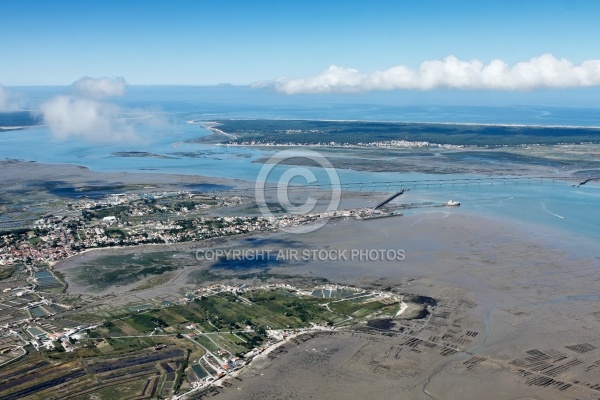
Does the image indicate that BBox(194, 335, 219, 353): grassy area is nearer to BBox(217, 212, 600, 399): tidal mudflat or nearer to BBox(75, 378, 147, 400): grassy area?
BBox(217, 212, 600, 399): tidal mudflat

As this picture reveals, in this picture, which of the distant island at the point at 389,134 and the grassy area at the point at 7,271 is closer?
the grassy area at the point at 7,271

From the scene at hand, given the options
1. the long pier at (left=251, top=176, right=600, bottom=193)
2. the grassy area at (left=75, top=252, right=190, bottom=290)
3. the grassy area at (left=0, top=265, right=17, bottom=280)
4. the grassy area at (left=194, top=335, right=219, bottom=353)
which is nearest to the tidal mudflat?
the grassy area at (left=194, top=335, right=219, bottom=353)

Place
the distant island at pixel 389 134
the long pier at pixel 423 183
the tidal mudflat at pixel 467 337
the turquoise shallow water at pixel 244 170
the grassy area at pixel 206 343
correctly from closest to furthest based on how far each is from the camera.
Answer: the tidal mudflat at pixel 467 337 → the grassy area at pixel 206 343 → the turquoise shallow water at pixel 244 170 → the long pier at pixel 423 183 → the distant island at pixel 389 134

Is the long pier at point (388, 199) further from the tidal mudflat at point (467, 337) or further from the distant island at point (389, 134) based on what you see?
the distant island at point (389, 134)

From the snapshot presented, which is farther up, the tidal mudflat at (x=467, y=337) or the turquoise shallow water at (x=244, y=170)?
the turquoise shallow water at (x=244, y=170)

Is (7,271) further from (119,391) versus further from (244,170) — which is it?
(244,170)

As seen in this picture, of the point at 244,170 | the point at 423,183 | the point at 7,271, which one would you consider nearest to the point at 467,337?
the point at 7,271

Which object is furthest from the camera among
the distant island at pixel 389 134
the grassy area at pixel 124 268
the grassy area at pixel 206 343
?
the distant island at pixel 389 134

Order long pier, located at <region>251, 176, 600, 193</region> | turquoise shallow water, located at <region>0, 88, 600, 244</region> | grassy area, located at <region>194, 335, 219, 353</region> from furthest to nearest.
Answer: long pier, located at <region>251, 176, 600, 193</region>
turquoise shallow water, located at <region>0, 88, 600, 244</region>
grassy area, located at <region>194, 335, 219, 353</region>

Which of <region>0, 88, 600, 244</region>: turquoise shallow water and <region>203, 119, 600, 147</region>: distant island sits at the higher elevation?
<region>203, 119, 600, 147</region>: distant island

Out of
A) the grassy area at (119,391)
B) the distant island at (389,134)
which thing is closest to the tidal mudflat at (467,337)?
the grassy area at (119,391)

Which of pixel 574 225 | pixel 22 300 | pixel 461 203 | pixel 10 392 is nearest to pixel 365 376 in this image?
pixel 10 392
